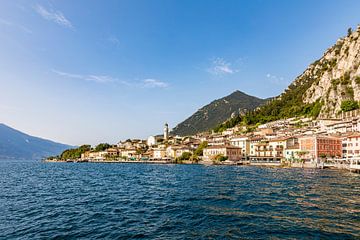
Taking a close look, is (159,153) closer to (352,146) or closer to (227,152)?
(227,152)

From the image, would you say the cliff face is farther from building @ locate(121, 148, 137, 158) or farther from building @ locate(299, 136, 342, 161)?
building @ locate(121, 148, 137, 158)

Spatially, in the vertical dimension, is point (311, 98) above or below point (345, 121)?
above

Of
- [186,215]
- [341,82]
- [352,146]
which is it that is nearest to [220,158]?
[352,146]

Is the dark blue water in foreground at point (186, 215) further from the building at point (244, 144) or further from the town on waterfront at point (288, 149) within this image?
the building at point (244, 144)

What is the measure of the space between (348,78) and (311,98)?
26.5 meters

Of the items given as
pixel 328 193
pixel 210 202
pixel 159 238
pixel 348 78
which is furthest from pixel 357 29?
pixel 159 238

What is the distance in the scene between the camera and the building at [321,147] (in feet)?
255

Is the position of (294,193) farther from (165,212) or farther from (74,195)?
(74,195)

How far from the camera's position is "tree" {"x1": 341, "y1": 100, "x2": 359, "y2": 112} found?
10594 centimetres

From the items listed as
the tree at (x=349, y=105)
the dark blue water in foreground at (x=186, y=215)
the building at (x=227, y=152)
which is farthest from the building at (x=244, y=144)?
the dark blue water in foreground at (x=186, y=215)

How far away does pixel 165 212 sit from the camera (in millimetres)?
19625

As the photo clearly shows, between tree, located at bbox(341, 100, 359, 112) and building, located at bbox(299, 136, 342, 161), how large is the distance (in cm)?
3381

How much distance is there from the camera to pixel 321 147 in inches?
3078

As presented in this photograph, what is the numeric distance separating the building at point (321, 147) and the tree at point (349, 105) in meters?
33.8
